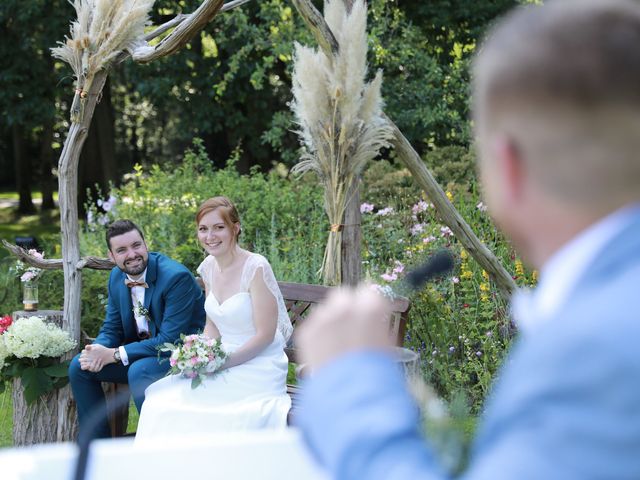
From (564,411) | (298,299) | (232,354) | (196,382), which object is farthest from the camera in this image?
(298,299)

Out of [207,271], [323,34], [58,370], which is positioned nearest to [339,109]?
[323,34]

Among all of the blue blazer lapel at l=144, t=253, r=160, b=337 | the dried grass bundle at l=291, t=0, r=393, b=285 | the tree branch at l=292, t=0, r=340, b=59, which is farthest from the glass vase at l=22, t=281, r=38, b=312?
the tree branch at l=292, t=0, r=340, b=59

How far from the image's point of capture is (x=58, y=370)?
4660 mm

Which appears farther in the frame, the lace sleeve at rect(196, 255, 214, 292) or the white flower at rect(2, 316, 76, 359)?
the lace sleeve at rect(196, 255, 214, 292)

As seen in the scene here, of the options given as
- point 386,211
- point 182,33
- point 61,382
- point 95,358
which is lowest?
point 61,382

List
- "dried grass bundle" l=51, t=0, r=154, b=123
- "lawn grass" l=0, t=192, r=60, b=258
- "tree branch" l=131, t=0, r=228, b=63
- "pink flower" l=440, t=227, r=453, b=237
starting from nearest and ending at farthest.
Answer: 1. "tree branch" l=131, t=0, r=228, b=63
2. "dried grass bundle" l=51, t=0, r=154, b=123
3. "pink flower" l=440, t=227, r=453, b=237
4. "lawn grass" l=0, t=192, r=60, b=258

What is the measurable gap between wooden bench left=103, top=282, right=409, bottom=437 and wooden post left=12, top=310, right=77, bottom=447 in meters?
0.24

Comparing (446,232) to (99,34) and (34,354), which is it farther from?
(34,354)

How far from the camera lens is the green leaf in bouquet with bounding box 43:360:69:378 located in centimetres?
464

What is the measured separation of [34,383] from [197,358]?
1.05 m

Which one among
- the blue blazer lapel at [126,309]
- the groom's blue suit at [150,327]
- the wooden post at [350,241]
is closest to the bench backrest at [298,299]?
the groom's blue suit at [150,327]

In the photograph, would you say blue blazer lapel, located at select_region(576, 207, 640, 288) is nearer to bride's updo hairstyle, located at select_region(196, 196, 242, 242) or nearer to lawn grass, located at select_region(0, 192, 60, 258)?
bride's updo hairstyle, located at select_region(196, 196, 242, 242)

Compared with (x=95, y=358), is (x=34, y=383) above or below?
below

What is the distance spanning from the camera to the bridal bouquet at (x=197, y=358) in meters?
4.16
